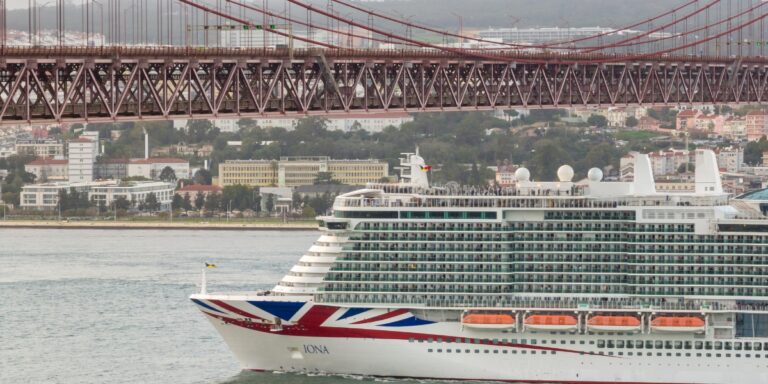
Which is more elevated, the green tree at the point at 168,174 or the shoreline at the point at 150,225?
the green tree at the point at 168,174

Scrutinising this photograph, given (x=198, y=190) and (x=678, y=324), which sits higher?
(x=198, y=190)

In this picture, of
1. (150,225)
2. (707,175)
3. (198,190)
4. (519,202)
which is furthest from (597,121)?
(519,202)

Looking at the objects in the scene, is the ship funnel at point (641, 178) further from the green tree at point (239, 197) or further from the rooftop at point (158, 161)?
the rooftop at point (158, 161)

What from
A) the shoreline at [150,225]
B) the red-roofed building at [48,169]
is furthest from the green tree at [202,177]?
the shoreline at [150,225]

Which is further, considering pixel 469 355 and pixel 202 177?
pixel 202 177

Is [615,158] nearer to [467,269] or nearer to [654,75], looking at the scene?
[654,75]

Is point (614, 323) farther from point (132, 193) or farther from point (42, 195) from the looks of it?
point (42, 195)
